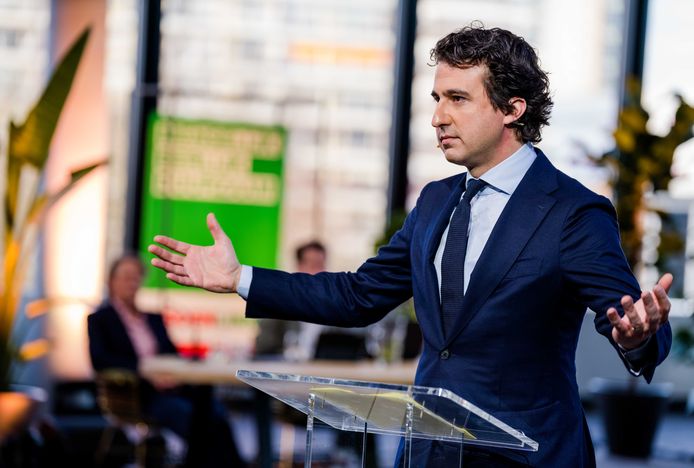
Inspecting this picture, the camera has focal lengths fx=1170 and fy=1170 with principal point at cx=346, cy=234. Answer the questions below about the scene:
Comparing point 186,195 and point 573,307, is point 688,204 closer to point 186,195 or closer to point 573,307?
point 186,195

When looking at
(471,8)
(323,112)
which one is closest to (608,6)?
(471,8)

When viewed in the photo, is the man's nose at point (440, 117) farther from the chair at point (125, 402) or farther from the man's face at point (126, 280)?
the man's face at point (126, 280)

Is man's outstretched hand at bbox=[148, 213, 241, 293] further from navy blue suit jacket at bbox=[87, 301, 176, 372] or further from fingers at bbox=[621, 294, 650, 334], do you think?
navy blue suit jacket at bbox=[87, 301, 176, 372]

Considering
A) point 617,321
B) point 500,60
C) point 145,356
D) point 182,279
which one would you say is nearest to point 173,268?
point 182,279

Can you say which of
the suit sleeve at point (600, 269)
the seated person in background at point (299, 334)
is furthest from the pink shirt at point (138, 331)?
the suit sleeve at point (600, 269)

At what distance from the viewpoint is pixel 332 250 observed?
8.97 metres

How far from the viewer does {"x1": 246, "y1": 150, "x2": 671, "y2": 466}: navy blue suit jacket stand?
1.94 metres

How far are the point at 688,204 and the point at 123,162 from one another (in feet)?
15.5

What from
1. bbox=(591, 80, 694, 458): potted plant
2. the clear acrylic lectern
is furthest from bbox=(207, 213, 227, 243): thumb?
bbox=(591, 80, 694, 458): potted plant

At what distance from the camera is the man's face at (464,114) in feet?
6.83

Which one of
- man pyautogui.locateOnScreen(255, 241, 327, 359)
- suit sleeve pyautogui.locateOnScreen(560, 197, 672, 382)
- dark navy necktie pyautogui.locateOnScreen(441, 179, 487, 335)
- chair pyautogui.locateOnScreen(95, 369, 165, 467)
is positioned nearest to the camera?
suit sleeve pyautogui.locateOnScreen(560, 197, 672, 382)

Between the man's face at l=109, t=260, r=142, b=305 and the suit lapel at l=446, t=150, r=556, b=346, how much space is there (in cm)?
427

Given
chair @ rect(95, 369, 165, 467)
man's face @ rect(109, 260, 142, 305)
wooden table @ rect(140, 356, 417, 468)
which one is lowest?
chair @ rect(95, 369, 165, 467)

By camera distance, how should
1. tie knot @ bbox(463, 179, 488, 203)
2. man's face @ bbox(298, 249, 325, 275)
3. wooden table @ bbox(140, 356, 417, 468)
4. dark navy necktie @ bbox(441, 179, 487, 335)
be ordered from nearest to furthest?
1. dark navy necktie @ bbox(441, 179, 487, 335)
2. tie knot @ bbox(463, 179, 488, 203)
3. wooden table @ bbox(140, 356, 417, 468)
4. man's face @ bbox(298, 249, 325, 275)
